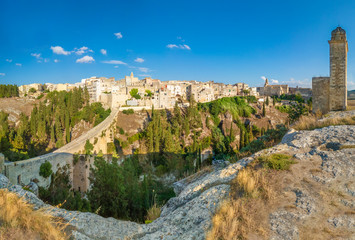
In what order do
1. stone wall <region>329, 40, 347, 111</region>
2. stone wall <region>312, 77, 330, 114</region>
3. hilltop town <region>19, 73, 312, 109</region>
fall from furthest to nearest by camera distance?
hilltop town <region>19, 73, 312, 109</region>, stone wall <region>312, 77, 330, 114</region>, stone wall <region>329, 40, 347, 111</region>

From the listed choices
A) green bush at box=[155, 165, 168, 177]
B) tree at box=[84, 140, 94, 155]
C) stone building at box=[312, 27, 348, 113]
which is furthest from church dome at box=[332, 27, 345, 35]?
green bush at box=[155, 165, 168, 177]

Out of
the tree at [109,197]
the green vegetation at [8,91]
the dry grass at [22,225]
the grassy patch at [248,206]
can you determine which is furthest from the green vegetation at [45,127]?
the grassy patch at [248,206]

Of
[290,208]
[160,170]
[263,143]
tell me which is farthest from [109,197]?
[160,170]

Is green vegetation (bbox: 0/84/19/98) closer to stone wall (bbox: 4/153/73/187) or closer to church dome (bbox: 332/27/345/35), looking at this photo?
stone wall (bbox: 4/153/73/187)

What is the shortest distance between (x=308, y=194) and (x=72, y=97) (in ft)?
135

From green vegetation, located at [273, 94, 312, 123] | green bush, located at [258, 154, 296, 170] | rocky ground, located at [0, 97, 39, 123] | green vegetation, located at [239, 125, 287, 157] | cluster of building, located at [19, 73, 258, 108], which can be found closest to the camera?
green bush, located at [258, 154, 296, 170]

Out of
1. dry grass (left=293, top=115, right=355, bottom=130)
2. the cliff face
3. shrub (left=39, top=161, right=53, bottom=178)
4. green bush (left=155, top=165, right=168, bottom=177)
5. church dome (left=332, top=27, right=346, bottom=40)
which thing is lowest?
green bush (left=155, top=165, right=168, bottom=177)

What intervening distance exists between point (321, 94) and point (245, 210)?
1005 cm

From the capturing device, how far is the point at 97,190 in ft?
38.0

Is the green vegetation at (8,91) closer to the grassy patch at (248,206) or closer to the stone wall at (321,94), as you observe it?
the stone wall at (321,94)

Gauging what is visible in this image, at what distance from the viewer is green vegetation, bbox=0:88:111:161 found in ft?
80.2

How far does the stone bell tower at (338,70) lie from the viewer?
29.8ft

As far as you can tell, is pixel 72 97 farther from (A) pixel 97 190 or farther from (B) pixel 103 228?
(B) pixel 103 228

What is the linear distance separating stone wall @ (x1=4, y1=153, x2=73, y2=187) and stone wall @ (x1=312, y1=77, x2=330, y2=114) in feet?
49.0
